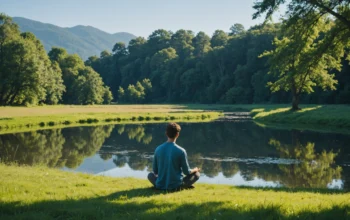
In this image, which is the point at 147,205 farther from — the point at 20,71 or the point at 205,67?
the point at 205,67

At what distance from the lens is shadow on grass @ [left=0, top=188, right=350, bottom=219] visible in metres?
6.89

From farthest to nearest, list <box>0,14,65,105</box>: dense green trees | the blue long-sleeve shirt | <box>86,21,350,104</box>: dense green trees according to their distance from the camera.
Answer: <box>86,21,350,104</box>: dense green trees → <box>0,14,65,105</box>: dense green trees → the blue long-sleeve shirt

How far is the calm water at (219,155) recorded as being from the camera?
16359mm

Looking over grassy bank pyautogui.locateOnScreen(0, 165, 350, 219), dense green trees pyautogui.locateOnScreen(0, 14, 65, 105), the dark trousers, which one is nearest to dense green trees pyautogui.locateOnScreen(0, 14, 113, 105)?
dense green trees pyautogui.locateOnScreen(0, 14, 65, 105)

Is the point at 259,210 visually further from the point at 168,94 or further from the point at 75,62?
the point at 168,94

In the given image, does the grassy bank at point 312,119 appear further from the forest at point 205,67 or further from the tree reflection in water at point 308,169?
the tree reflection in water at point 308,169

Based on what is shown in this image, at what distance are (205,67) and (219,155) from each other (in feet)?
323

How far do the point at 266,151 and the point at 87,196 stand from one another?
16.9 metres

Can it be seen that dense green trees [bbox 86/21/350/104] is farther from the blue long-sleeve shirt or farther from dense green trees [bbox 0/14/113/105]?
the blue long-sleeve shirt

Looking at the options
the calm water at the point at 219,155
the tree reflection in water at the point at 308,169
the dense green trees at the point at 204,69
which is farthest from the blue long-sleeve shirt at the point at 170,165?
the dense green trees at the point at 204,69

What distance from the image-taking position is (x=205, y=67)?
119250 mm

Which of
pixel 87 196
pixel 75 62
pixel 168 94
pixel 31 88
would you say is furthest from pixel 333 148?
pixel 168 94

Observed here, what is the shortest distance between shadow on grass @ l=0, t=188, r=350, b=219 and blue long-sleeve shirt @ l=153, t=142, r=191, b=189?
1212 millimetres

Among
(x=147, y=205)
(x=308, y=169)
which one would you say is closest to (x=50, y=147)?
(x=308, y=169)
